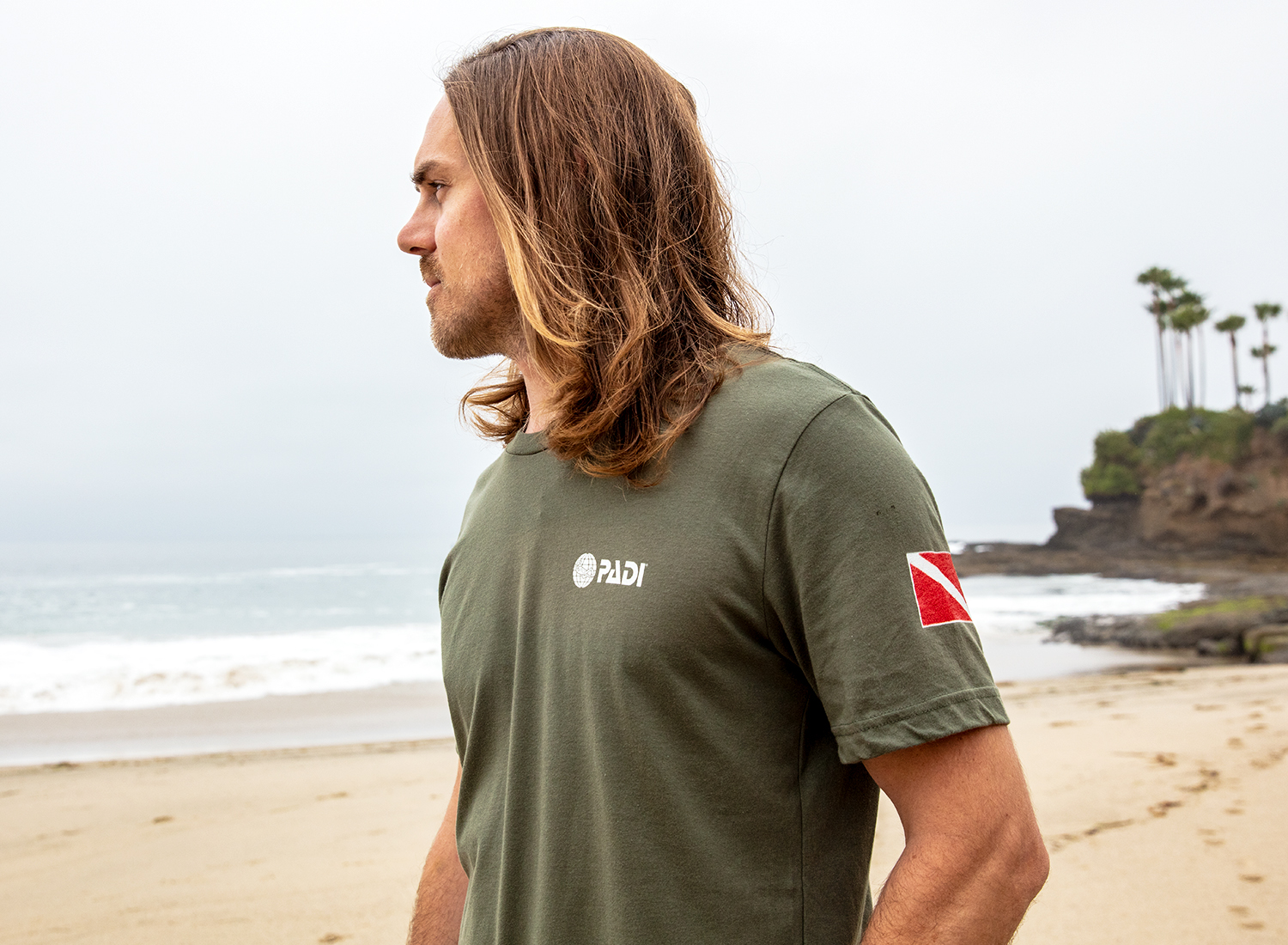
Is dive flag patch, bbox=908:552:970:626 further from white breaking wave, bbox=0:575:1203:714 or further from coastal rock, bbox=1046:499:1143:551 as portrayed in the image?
coastal rock, bbox=1046:499:1143:551

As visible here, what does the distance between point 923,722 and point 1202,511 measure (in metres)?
49.9

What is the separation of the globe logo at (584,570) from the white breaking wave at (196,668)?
10.0 m

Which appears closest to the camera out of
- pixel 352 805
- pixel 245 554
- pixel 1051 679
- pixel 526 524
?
pixel 526 524

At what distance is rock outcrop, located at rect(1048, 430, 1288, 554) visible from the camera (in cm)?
4194

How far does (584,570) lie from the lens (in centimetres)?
124

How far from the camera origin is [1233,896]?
14.6 feet

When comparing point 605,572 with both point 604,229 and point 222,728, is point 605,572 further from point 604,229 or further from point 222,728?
point 222,728

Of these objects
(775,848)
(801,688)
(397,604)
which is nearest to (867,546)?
(801,688)

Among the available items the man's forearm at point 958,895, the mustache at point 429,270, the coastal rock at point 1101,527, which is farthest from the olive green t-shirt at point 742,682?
the coastal rock at point 1101,527

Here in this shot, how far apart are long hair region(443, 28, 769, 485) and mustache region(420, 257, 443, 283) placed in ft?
0.61

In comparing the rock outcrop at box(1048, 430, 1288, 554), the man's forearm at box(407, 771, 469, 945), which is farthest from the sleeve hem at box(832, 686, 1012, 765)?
the rock outcrop at box(1048, 430, 1288, 554)

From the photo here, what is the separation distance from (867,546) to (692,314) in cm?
52

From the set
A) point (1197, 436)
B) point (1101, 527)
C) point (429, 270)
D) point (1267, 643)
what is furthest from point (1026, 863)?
point (1101, 527)

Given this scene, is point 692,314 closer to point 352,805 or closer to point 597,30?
point 597,30
